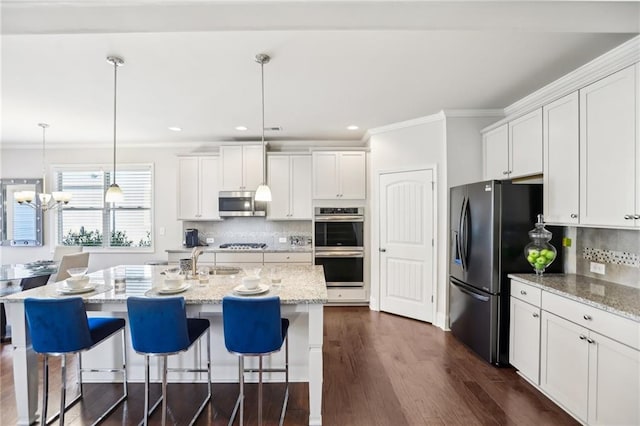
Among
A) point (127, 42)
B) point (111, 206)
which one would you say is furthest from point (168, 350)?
point (111, 206)

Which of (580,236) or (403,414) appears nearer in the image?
(403,414)

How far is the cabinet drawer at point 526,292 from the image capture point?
2.33 meters

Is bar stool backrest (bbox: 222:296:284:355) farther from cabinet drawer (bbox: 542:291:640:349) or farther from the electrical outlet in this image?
the electrical outlet

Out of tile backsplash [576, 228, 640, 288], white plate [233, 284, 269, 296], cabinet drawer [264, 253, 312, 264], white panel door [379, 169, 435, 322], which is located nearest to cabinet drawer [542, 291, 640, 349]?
tile backsplash [576, 228, 640, 288]

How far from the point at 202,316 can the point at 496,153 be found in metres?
3.46

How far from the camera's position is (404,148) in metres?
4.05

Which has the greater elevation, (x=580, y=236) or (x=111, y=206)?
(x=111, y=206)

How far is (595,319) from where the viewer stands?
184 centimetres

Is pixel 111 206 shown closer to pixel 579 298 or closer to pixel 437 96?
pixel 437 96

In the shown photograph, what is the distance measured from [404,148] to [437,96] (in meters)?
0.96

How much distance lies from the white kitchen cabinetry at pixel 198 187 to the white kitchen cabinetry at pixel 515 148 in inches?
155

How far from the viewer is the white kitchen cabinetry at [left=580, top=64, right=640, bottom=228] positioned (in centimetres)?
194

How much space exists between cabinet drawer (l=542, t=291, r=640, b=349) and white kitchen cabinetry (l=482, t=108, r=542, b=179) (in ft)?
4.03

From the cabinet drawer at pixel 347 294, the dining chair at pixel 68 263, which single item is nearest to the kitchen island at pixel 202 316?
the dining chair at pixel 68 263
